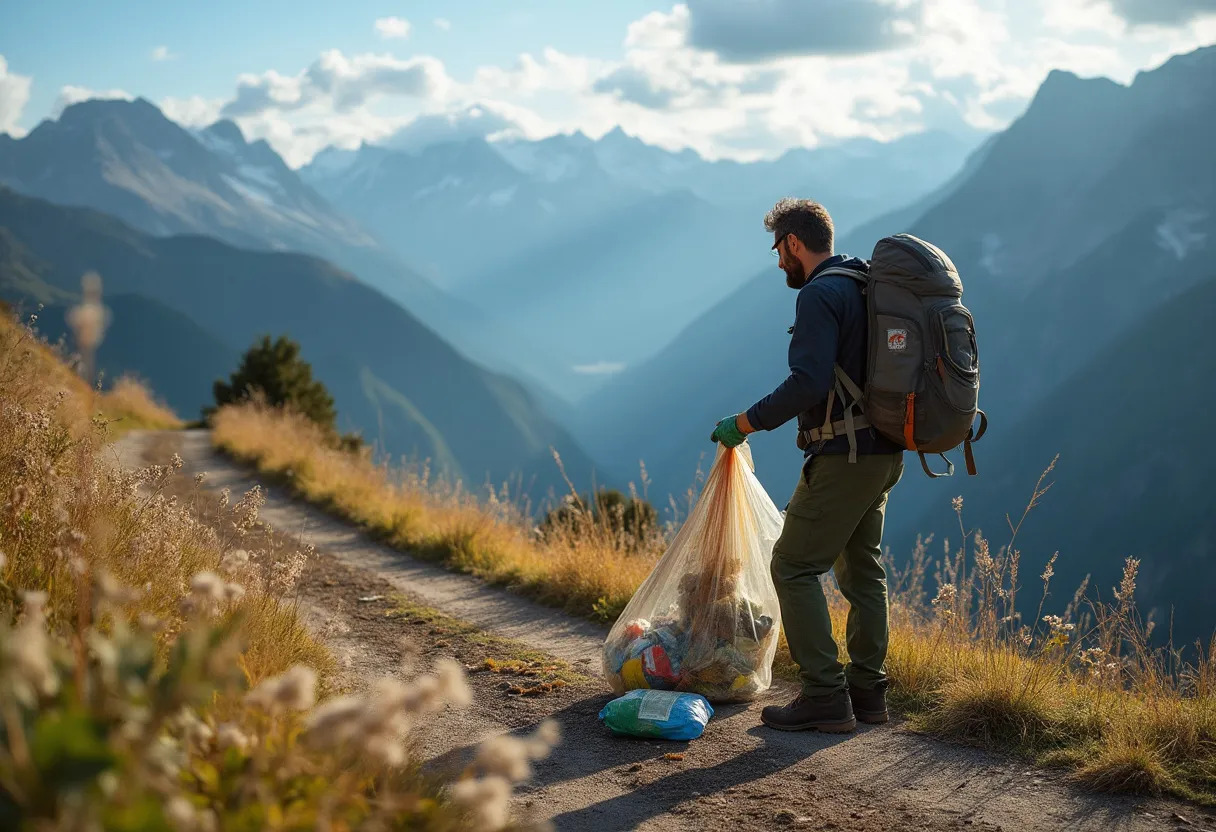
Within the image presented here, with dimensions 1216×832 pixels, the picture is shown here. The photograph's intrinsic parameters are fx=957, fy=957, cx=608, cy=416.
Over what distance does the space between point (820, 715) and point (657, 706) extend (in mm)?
763

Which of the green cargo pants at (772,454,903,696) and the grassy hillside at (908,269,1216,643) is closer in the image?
the green cargo pants at (772,454,903,696)

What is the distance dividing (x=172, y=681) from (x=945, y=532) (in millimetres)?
137740

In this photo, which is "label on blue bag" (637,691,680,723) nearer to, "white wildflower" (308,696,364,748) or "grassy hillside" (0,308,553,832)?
"grassy hillside" (0,308,553,832)

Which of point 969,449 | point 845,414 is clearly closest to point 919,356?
point 845,414

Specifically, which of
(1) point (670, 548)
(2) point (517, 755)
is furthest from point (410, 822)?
(1) point (670, 548)

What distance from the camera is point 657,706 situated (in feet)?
14.5

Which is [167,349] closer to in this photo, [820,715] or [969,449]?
[820,715]

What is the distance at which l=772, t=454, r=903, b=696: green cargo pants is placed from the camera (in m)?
4.27

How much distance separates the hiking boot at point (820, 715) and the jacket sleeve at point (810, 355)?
1344 mm

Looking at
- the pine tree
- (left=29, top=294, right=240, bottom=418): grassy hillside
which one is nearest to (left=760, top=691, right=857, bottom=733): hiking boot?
the pine tree

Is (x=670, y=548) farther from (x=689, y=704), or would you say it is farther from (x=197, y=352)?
(x=197, y=352)

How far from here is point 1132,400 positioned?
417ft

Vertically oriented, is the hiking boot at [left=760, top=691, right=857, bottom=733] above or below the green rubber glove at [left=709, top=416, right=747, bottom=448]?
below

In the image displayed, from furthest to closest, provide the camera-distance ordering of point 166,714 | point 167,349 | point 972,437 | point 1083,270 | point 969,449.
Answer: point 167,349
point 1083,270
point 969,449
point 972,437
point 166,714
